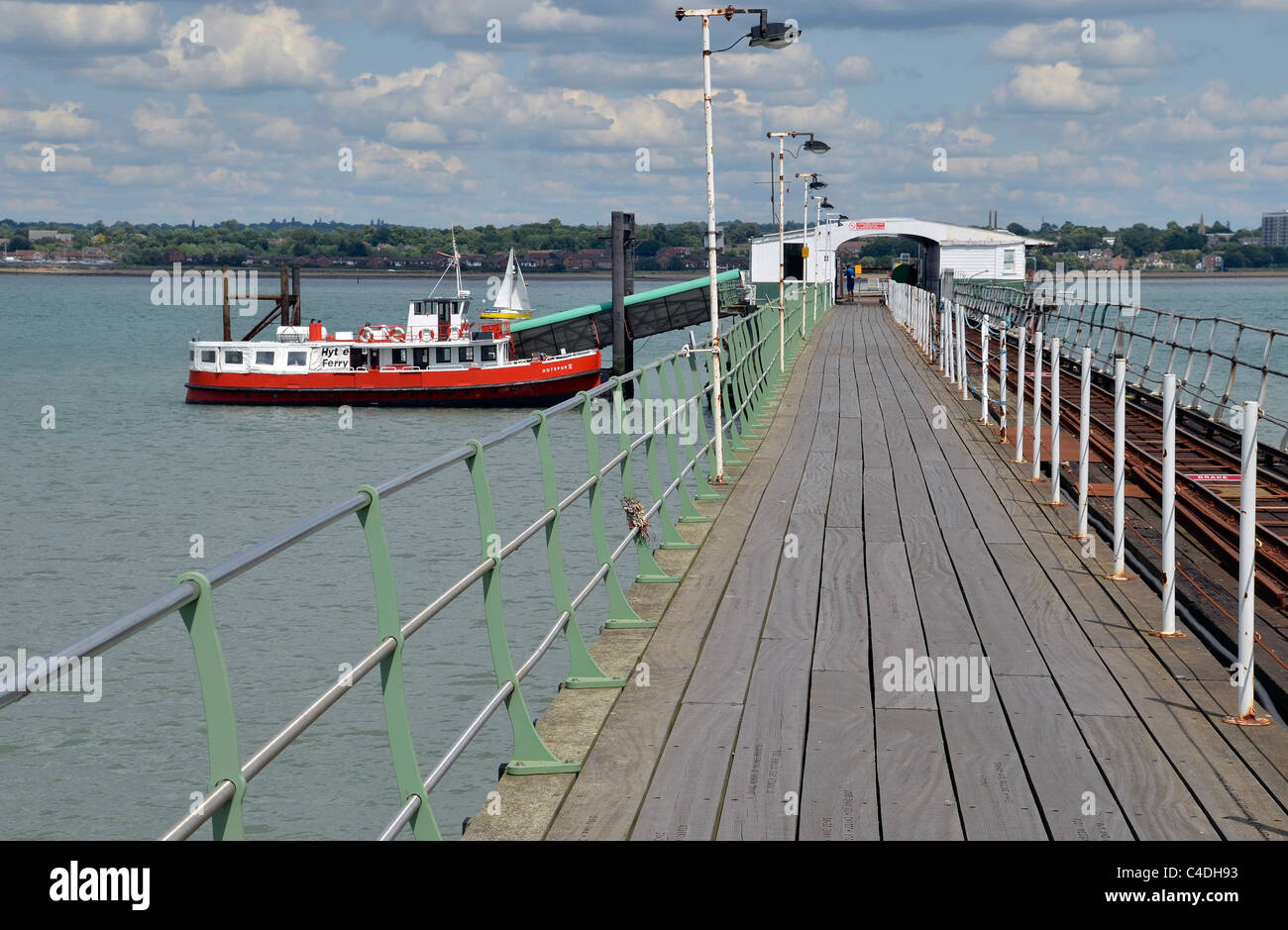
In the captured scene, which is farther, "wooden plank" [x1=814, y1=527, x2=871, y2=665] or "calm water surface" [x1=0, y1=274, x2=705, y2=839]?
"calm water surface" [x1=0, y1=274, x2=705, y2=839]

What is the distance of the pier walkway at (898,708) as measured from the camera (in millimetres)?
5148

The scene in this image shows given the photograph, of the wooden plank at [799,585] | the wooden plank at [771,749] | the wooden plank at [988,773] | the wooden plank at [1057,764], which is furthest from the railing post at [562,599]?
the wooden plank at [1057,764]

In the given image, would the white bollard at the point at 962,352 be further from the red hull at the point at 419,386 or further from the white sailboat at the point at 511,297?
the white sailboat at the point at 511,297

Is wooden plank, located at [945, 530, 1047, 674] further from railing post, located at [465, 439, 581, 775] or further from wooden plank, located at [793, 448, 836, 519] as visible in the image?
railing post, located at [465, 439, 581, 775]

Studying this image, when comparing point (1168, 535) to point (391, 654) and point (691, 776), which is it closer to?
point (691, 776)

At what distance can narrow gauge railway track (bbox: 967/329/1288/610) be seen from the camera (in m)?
9.79

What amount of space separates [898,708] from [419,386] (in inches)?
1964

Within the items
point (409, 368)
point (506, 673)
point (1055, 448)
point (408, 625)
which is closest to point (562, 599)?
point (506, 673)

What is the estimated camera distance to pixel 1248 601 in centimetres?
609

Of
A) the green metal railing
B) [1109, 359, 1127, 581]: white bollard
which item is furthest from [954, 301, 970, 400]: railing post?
[1109, 359, 1127, 581]: white bollard

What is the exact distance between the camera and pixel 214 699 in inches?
123

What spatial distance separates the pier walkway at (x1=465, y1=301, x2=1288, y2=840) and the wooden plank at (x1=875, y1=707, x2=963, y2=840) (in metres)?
0.01

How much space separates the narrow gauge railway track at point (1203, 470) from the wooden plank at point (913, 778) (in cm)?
343
